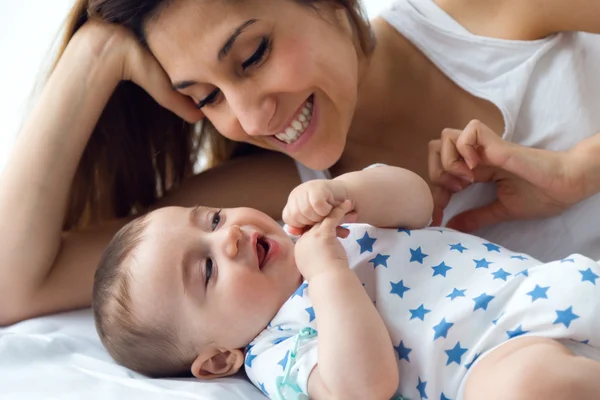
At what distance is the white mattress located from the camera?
112 cm

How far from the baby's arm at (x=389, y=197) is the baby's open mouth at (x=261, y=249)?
0.17m

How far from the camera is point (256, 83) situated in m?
1.31

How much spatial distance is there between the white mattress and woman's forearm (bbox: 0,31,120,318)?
123 mm

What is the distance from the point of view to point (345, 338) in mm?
987

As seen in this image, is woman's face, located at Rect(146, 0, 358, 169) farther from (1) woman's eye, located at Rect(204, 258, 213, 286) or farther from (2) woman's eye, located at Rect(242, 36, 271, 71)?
(1) woman's eye, located at Rect(204, 258, 213, 286)

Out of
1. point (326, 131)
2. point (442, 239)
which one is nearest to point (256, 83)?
point (326, 131)

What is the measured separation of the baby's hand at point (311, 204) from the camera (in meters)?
1.11

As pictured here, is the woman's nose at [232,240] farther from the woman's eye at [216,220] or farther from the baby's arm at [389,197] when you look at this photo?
the baby's arm at [389,197]

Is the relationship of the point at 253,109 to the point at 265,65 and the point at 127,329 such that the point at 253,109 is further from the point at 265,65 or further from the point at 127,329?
the point at 127,329

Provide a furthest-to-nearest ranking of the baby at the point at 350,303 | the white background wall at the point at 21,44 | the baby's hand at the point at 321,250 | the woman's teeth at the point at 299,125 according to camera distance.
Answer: the white background wall at the point at 21,44 < the woman's teeth at the point at 299,125 < the baby's hand at the point at 321,250 < the baby at the point at 350,303

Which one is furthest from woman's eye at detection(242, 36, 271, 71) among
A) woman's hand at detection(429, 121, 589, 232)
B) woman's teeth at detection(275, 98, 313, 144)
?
woman's hand at detection(429, 121, 589, 232)

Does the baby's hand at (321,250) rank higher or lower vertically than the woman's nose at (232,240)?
higher

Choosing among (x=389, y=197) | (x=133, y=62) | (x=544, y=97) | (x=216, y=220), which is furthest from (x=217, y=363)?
(x=544, y=97)

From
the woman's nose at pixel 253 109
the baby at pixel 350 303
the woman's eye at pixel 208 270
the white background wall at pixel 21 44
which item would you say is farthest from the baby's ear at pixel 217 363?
the white background wall at pixel 21 44
